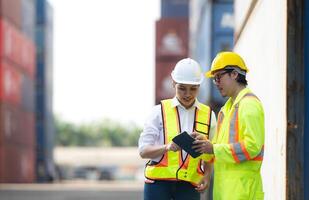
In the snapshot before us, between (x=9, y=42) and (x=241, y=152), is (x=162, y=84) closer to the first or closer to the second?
(x=9, y=42)

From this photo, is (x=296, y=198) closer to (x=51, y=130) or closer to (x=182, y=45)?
(x=182, y=45)

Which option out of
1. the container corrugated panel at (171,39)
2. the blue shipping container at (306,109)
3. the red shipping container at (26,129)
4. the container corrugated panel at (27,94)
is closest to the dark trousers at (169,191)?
the blue shipping container at (306,109)

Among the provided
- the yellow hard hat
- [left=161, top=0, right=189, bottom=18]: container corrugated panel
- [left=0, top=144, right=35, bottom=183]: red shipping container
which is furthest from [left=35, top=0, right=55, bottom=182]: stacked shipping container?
the yellow hard hat

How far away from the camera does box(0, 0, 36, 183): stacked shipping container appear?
148ft

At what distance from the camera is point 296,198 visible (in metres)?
5.04

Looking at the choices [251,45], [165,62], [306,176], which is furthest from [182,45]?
[306,176]

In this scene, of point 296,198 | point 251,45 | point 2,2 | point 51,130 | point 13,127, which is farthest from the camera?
point 51,130

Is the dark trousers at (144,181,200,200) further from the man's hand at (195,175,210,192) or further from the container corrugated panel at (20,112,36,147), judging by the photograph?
the container corrugated panel at (20,112,36,147)

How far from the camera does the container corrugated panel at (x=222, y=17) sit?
23.6 metres

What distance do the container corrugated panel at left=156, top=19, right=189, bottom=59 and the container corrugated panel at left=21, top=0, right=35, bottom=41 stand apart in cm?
945

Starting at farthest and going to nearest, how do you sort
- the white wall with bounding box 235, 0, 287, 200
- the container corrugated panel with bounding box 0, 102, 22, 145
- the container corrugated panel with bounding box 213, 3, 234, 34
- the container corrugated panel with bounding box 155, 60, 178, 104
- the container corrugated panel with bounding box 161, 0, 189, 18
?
the container corrugated panel with bounding box 161, 0, 189, 18 < the container corrugated panel with bounding box 0, 102, 22, 145 < the container corrugated panel with bounding box 155, 60, 178, 104 < the container corrugated panel with bounding box 213, 3, 234, 34 < the white wall with bounding box 235, 0, 287, 200

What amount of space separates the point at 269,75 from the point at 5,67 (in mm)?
39672

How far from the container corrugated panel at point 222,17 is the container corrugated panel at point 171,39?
20830 millimetres

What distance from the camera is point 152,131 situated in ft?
15.0
